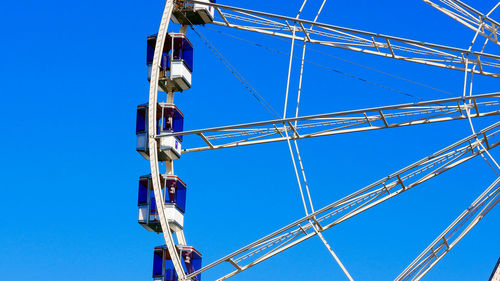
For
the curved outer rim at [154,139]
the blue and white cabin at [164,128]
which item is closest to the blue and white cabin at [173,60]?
the curved outer rim at [154,139]

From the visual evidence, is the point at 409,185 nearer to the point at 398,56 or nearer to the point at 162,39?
the point at 398,56

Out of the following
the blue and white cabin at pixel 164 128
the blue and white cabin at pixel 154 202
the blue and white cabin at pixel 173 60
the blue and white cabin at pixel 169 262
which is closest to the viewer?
the blue and white cabin at pixel 169 262

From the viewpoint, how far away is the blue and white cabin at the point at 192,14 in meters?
28.9

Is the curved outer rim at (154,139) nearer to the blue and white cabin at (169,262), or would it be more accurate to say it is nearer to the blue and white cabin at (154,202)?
the blue and white cabin at (169,262)

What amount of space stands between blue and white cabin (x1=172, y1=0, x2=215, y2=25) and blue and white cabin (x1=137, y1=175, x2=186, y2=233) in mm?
4478

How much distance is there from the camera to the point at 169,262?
26.8m

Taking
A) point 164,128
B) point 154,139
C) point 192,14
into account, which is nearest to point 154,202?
point 154,139

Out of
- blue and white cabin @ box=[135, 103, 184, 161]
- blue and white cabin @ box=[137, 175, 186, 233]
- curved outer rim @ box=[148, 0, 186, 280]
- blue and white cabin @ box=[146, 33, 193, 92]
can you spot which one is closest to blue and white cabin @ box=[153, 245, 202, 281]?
curved outer rim @ box=[148, 0, 186, 280]

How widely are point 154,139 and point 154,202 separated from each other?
5.28ft

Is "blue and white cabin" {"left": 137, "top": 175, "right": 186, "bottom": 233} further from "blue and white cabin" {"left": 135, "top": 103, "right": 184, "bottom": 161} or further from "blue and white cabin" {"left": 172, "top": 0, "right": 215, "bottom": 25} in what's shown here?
"blue and white cabin" {"left": 172, "top": 0, "right": 215, "bottom": 25}

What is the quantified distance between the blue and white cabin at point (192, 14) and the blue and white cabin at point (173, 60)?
0.56 meters

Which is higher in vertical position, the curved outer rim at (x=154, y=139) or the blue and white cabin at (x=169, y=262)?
the curved outer rim at (x=154, y=139)

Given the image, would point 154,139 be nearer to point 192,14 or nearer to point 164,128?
point 164,128

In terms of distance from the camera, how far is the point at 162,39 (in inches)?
1126
